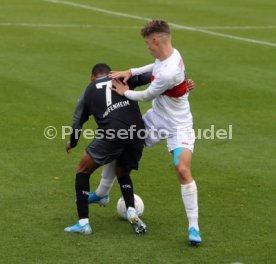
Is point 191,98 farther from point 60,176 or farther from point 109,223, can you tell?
point 109,223

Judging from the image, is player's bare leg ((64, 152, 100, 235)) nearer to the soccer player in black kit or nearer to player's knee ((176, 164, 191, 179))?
the soccer player in black kit

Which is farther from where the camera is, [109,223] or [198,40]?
[198,40]

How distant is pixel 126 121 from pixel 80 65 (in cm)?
963

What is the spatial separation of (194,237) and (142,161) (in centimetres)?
360

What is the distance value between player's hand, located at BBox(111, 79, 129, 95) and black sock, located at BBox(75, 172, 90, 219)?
967 millimetres

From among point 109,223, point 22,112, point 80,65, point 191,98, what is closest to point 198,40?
point 80,65

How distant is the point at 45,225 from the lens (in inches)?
371

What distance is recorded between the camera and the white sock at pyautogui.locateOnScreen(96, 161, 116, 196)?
9.71 m

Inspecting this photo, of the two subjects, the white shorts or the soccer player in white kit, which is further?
the white shorts

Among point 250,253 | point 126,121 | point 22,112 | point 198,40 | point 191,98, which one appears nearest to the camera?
point 250,253

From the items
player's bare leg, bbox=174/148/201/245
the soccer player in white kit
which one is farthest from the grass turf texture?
the soccer player in white kit

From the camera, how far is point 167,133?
9.16 m

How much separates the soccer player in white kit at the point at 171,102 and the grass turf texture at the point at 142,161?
1.75 ft

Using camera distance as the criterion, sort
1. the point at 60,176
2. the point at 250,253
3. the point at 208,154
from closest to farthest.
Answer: the point at 250,253
the point at 60,176
the point at 208,154
